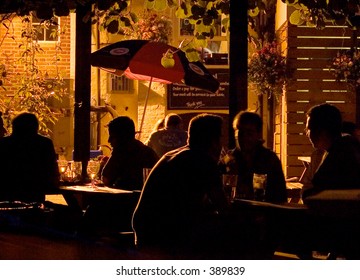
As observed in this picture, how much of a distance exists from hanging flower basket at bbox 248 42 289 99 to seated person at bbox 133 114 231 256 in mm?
8996

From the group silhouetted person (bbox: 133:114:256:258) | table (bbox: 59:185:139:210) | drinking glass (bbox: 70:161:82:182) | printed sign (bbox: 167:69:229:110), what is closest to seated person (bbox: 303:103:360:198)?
silhouetted person (bbox: 133:114:256:258)

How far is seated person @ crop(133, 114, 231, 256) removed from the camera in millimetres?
5199

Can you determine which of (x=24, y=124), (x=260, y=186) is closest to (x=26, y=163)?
(x=24, y=124)

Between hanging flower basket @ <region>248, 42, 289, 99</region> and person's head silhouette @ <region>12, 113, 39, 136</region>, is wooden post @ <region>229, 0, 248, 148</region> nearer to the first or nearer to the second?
person's head silhouette @ <region>12, 113, 39, 136</region>

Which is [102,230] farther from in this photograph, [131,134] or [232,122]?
[232,122]

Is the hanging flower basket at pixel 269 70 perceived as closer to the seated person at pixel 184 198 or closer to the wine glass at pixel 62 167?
the wine glass at pixel 62 167

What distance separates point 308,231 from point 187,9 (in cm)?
301

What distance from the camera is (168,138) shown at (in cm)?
1039

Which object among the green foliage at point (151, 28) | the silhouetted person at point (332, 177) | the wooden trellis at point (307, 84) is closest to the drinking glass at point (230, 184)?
the silhouetted person at point (332, 177)

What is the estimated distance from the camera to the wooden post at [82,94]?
29.8 feet

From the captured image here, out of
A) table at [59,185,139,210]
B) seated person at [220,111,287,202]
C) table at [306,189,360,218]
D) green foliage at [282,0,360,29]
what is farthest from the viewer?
table at [59,185,139,210]

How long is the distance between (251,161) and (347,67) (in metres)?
7.35

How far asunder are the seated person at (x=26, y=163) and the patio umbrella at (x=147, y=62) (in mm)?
2136
